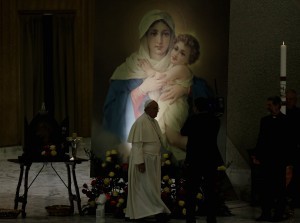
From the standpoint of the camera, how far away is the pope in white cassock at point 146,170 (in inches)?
373

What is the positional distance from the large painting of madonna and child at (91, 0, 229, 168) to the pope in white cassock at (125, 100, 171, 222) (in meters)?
1.25

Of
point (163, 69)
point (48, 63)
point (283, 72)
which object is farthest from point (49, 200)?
point (48, 63)

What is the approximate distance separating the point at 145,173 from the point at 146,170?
38mm

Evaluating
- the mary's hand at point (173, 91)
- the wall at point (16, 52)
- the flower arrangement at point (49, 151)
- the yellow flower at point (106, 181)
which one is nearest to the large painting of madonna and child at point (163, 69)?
the mary's hand at point (173, 91)

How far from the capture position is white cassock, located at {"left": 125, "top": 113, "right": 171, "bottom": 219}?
374 inches

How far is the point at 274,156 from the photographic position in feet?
31.6

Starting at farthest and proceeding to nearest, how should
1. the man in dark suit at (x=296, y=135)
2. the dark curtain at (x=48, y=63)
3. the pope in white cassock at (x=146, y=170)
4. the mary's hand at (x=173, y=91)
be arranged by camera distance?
the dark curtain at (x=48, y=63), the mary's hand at (x=173, y=91), the man in dark suit at (x=296, y=135), the pope in white cassock at (x=146, y=170)

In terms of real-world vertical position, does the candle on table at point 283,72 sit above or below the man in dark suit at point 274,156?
above

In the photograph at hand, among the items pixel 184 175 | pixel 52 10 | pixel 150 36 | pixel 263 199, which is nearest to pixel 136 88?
pixel 150 36

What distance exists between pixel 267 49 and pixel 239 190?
185 cm

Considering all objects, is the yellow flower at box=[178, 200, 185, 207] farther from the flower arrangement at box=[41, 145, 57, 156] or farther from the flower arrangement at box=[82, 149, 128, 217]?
the flower arrangement at box=[41, 145, 57, 156]

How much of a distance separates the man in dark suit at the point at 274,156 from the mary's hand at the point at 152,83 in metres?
1.62

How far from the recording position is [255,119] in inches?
457

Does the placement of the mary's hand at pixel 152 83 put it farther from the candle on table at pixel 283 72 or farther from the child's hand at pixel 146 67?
the candle on table at pixel 283 72
